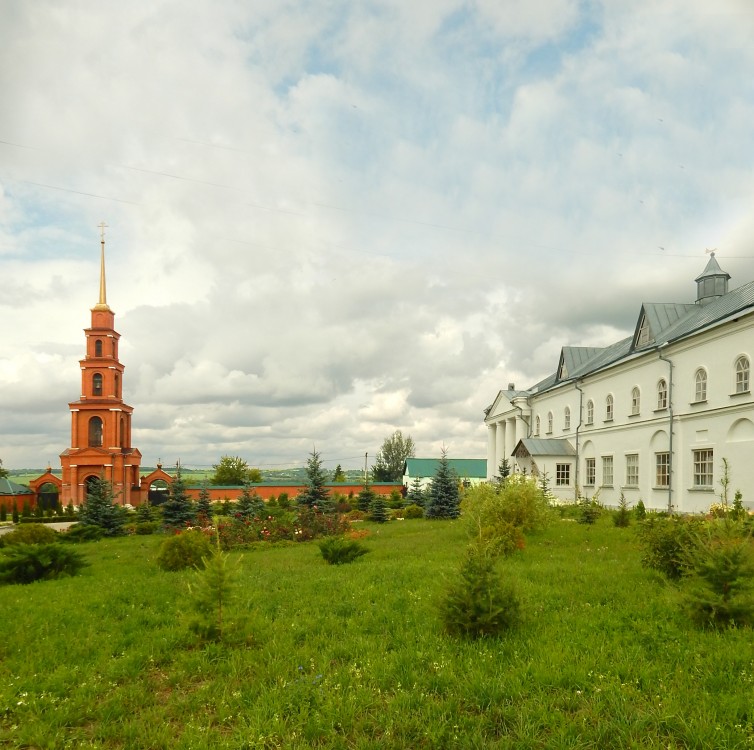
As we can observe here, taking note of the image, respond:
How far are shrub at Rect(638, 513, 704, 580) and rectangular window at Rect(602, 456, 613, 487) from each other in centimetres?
2012

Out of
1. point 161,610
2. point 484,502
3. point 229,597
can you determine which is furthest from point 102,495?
point 229,597

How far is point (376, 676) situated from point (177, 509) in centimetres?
2253

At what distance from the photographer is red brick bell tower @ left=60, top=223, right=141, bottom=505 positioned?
4131 centimetres

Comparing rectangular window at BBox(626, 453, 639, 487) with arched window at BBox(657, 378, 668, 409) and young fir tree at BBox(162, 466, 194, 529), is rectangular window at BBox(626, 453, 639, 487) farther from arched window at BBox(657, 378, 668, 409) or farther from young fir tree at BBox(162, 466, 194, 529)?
young fir tree at BBox(162, 466, 194, 529)

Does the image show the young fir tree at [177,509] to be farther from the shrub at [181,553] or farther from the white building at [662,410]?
the white building at [662,410]

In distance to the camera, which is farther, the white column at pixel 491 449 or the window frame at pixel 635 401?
the white column at pixel 491 449

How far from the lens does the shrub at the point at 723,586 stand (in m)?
6.01

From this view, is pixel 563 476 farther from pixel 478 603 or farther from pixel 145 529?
pixel 478 603

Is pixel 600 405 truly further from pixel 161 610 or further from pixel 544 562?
pixel 161 610

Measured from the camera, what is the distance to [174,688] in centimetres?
523

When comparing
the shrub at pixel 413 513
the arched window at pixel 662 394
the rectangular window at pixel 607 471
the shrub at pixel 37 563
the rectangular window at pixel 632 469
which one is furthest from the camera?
the shrub at pixel 413 513

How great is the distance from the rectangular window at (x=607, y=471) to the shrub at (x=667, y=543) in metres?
A: 20.1

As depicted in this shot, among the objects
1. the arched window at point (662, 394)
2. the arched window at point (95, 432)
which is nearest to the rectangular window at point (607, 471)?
the arched window at point (662, 394)

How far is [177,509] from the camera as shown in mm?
25641
